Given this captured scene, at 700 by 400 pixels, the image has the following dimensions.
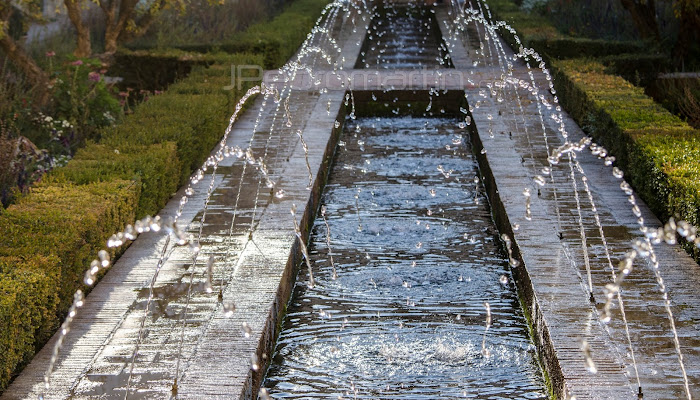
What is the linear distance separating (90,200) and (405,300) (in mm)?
2314

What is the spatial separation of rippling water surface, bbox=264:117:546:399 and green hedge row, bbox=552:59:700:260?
135 cm

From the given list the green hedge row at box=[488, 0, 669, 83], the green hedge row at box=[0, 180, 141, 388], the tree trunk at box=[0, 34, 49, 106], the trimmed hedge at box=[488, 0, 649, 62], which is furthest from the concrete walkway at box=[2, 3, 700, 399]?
the trimmed hedge at box=[488, 0, 649, 62]

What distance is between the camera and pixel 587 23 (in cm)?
1827

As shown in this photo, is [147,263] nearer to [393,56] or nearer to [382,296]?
[382,296]

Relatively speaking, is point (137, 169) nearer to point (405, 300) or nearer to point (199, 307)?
point (199, 307)

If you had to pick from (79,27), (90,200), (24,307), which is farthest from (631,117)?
(79,27)

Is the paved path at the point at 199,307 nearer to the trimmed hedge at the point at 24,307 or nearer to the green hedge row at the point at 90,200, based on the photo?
the trimmed hedge at the point at 24,307

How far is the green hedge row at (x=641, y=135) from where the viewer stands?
7.11 m

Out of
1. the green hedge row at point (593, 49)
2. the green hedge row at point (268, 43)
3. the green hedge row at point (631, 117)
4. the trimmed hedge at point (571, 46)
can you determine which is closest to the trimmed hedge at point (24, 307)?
the green hedge row at point (631, 117)

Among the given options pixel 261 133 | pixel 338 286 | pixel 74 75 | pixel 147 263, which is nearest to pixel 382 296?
pixel 338 286

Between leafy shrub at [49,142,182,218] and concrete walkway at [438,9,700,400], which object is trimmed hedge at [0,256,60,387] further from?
concrete walkway at [438,9,700,400]

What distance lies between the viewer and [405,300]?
21.0 ft

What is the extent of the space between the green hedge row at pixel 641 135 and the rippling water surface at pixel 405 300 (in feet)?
4.43

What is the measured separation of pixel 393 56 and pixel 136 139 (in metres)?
9.99
